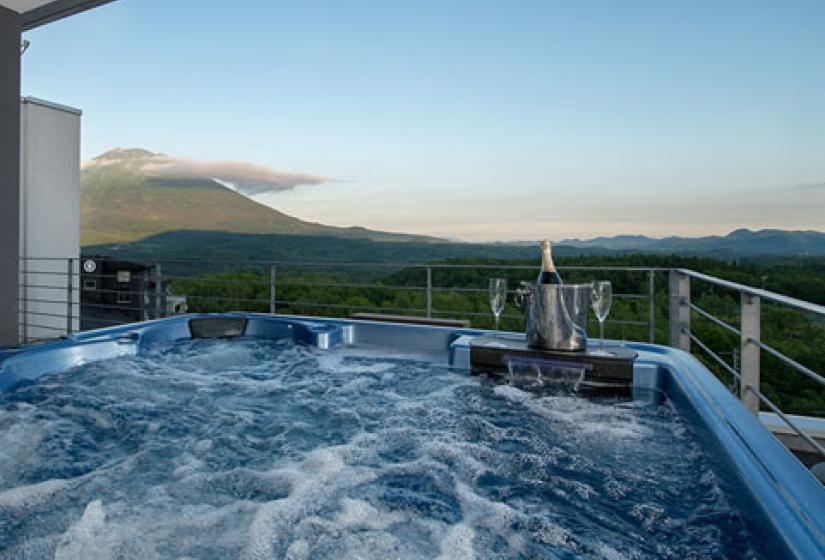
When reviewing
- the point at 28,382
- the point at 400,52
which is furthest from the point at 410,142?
the point at 28,382

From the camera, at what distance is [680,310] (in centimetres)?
260

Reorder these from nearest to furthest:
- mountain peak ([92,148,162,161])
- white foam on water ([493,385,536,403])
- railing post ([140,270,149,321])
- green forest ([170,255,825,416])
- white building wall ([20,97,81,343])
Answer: white foam on water ([493,385,536,403]) < white building wall ([20,97,81,343]) < railing post ([140,270,149,321]) < green forest ([170,255,825,416]) < mountain peak ([92,148,162,161])

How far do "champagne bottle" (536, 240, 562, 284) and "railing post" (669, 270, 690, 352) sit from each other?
0.83 m

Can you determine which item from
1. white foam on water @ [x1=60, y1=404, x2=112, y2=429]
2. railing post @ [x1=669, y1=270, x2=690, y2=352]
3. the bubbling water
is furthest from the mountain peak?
railing post @ [x1=669, y1=270, x2=690, y2=352]

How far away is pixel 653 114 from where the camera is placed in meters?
6.39

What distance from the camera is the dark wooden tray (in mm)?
1971

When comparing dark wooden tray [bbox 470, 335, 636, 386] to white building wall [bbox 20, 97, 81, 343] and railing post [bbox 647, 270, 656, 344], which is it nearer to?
railing post [bbox 647, 270, 656, 344]

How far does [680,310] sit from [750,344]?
114cm

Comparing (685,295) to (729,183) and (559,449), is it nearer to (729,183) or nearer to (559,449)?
(559,449)

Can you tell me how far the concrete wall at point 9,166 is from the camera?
9.33 feet

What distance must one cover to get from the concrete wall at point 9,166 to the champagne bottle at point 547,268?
282 centimetres

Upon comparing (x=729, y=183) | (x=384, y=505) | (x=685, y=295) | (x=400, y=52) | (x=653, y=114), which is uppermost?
(x=400, y=52)

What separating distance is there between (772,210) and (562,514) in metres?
9.39

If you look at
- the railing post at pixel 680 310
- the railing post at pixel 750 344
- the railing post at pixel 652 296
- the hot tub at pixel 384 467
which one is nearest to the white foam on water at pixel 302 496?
the hot tub at pixel 384 467
